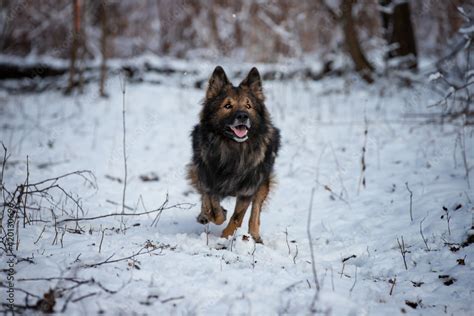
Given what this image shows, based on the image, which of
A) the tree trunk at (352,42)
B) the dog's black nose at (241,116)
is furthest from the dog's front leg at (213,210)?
the tree trunk at (352,42)

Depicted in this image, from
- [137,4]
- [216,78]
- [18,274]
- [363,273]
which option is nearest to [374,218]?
[363,273]

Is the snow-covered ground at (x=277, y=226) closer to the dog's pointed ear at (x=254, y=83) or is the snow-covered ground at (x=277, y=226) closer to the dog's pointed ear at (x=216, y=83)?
the dog's pointed ear at (x=254, y=83)

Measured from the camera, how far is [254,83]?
173 inches

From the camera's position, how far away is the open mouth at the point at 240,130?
3.92 meters

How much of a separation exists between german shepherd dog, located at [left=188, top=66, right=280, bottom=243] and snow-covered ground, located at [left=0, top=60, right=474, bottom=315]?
34cm

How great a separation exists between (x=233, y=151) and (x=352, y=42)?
7938mm

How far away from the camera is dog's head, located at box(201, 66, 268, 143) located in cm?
394

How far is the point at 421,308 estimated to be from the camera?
8.44 feet

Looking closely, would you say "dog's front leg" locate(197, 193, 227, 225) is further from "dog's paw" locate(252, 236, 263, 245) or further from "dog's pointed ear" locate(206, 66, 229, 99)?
"dog's pointed ear" locate(206, 66, 229, 99)

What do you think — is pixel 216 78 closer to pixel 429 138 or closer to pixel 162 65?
pixel 429 138

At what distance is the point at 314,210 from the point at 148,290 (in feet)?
9.70

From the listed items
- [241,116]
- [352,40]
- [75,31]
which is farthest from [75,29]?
[241,116]

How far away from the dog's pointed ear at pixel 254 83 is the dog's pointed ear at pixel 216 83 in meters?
0.23

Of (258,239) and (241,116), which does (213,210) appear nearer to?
(258,239)
